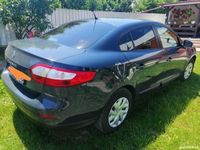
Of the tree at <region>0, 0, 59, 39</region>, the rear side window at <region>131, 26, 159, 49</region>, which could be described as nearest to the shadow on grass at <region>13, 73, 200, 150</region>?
the rear side window at <region>131, 26, 159, 49</region>

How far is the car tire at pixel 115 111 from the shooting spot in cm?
297

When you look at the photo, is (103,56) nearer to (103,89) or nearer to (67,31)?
(103,89)

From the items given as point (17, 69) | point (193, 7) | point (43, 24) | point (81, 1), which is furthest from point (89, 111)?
point (81, 1)

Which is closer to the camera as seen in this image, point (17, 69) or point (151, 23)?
point (17, 69)

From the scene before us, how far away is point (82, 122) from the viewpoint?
269 centimetres

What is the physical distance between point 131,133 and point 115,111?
0.42m

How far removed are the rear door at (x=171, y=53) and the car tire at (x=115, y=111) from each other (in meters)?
1.30

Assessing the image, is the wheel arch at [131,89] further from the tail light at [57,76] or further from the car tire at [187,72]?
the car tire at [187,72]

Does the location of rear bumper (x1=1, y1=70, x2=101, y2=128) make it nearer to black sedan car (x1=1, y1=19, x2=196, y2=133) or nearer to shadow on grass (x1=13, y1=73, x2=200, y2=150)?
black sedan car (x1=1, y1=19, x2=196, y2=133)

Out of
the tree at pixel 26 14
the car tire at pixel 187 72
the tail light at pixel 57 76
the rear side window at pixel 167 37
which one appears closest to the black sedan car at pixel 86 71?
the tail light at pixel 57 76

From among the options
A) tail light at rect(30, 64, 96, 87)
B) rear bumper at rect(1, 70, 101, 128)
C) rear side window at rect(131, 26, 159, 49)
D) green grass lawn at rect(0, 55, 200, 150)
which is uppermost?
rear side window at rect(131, 26, 159, 49)

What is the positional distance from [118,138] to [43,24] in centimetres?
582

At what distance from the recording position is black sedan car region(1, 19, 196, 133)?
2.46 metres

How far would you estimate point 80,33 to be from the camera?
3.29 meters
